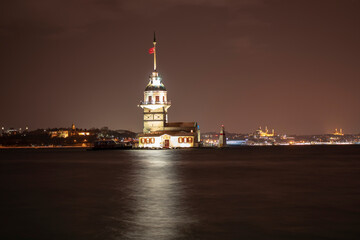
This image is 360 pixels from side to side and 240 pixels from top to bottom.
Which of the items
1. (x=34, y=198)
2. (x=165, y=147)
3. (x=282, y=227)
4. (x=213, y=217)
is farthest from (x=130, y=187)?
(x=165, y=147)

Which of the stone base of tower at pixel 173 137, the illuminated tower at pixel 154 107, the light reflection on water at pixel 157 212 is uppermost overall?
the illuminated tower at pixel 154 107

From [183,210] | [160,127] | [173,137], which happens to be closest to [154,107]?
[160,127]

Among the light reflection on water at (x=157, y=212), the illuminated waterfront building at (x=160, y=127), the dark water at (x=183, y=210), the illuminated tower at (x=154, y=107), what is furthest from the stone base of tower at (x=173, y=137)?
the light reflection on water at (x=157, y=212)

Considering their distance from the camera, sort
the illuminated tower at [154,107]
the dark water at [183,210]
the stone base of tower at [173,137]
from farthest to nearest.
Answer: the illuminated tower at [154,107]
the stone base of tower at [173,137]
the dark water at [183,210]

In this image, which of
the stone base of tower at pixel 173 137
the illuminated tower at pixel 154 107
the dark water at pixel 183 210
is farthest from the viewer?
the illuminated tower at pixel 154 107

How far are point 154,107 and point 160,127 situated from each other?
496cm

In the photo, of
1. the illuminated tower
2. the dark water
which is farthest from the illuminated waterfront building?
the dark water

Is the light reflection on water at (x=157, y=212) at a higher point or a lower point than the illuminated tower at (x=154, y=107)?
lower

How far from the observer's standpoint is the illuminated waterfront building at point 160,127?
103188 millimetres

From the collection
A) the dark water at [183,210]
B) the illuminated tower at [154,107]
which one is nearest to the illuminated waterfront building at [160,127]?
the illuminated tower at [154,107]

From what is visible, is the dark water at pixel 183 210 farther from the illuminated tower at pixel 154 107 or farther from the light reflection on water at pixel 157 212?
the illuminated tower at pixel 154 107

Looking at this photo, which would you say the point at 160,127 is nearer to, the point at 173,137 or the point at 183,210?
the point at 173,137

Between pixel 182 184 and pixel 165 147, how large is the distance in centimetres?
7691

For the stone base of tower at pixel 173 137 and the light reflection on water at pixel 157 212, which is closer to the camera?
the light reflection on water at pixel 157 212
